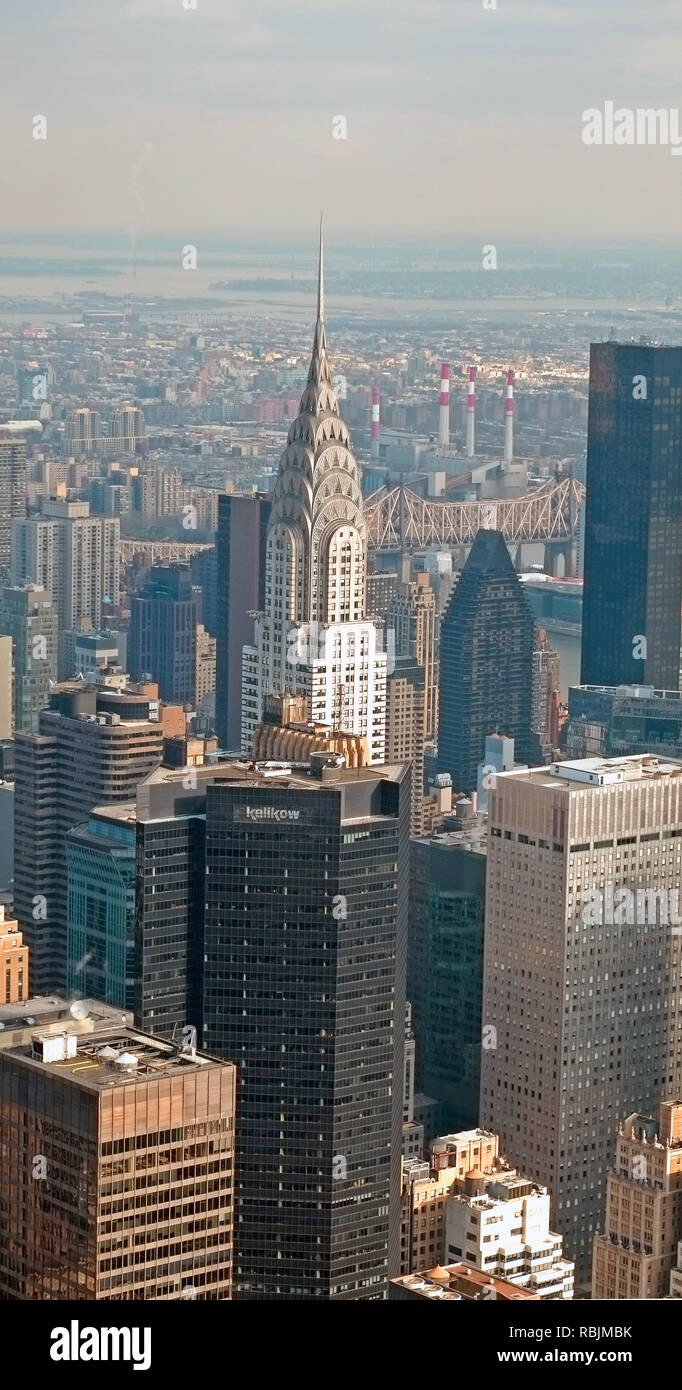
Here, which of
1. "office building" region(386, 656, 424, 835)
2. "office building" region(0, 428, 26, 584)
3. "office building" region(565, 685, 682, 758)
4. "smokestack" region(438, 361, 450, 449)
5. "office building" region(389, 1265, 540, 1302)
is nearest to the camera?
"office building" region(389, 1265, 540, 1302)

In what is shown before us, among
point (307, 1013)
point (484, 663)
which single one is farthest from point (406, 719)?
point (307, 1013)

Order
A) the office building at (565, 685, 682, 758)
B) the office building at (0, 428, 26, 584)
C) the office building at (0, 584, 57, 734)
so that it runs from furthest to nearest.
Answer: the office building at (0, 428, 26, 584) < the office building at (0, 584, 57, 734) < the office building at (565, 685, 682, 758)

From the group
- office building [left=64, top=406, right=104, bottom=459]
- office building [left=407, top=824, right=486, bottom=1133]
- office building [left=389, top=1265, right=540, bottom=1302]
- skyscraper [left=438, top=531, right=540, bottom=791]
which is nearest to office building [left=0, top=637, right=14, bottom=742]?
office building [left=64, top=406, right=104, bottom=459]

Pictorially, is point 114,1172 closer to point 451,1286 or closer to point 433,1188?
point 451,1286

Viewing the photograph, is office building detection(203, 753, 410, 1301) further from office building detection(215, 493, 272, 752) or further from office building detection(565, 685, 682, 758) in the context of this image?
office building detection(565, 685, 682, 758)

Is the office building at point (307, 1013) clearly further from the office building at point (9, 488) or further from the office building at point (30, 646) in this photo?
the office building at point (9, 488)

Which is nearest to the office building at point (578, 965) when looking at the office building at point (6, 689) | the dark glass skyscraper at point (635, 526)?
the office building at point (6, 689)
